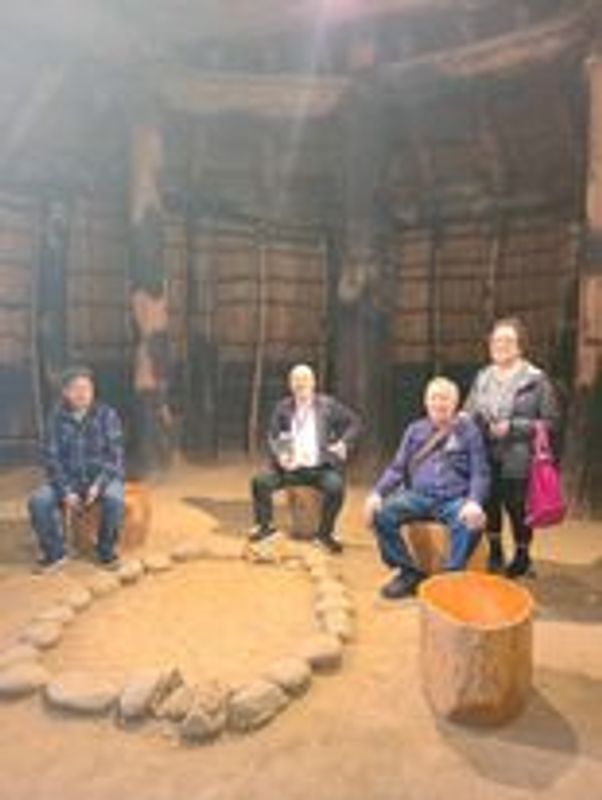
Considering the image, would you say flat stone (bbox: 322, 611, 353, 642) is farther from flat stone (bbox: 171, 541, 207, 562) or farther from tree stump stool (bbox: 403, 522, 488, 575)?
flat stone (bbox: 171, 541, 207, 562)

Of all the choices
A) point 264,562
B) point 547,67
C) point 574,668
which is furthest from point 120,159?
point 574,668

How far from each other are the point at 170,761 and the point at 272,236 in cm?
842

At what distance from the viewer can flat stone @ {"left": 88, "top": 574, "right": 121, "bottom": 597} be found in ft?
20.4

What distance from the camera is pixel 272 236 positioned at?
1180 cm

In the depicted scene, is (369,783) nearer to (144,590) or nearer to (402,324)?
(144,590)

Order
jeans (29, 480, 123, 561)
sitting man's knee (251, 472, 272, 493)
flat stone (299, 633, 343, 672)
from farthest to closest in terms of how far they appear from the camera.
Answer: sitting man's knee (251, 472, 272, 493)
jeans (29, 480, 123, 561)
flat stone (299, 633, 343, 672)

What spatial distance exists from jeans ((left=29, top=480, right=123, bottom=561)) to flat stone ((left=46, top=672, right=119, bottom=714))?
225 centimetres

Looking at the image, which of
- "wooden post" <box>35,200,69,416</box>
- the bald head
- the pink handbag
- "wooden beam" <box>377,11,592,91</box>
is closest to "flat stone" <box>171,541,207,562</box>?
the bald head

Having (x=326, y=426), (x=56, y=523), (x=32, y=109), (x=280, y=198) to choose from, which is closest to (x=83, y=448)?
(x=56, y=523)

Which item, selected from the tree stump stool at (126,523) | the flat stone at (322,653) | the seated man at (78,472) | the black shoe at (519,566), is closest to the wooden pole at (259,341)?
the tree stump stool at (126,523)

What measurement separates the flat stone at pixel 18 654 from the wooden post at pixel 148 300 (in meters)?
5.09

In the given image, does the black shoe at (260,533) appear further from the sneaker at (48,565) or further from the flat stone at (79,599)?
the flat stone at (79,599)

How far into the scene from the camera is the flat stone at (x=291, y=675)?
462cm

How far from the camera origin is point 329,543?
7449 millimetres
